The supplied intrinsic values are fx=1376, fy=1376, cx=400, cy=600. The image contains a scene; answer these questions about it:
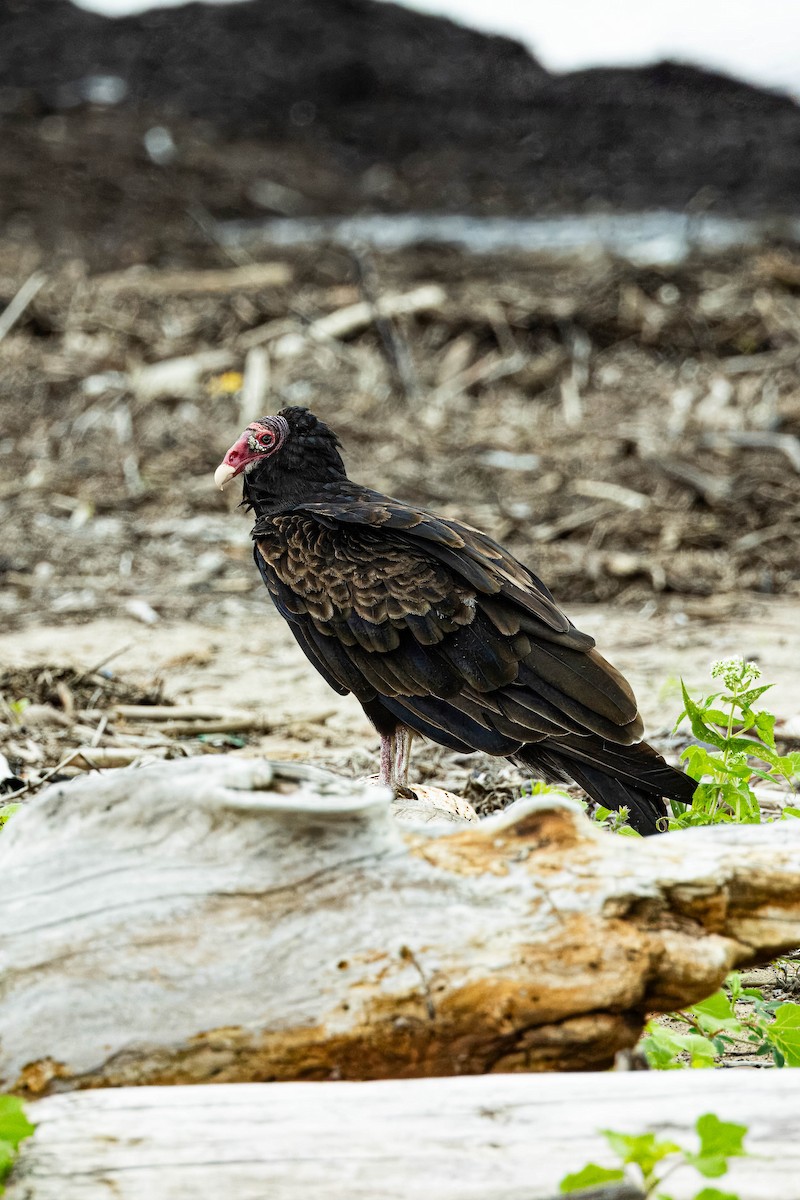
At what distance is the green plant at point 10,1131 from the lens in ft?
6.55

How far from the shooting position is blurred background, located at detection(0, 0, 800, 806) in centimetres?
680

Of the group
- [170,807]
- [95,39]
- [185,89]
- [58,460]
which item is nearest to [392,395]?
[58,460]

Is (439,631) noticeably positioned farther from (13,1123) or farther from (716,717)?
(13,1123)

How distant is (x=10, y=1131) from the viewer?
6.56 ft

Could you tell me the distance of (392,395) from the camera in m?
11.1

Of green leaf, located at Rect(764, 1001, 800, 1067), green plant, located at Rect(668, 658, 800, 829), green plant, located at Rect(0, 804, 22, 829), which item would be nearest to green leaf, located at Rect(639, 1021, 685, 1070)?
green leaf, located at Rect(764, 1001, 800, 1067)

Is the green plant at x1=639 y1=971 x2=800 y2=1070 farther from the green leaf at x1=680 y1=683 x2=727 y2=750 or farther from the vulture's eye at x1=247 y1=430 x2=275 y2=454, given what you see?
the vulture's eye at x1=247 y1=430 x2=275 y2=454

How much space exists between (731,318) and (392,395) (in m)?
3.02

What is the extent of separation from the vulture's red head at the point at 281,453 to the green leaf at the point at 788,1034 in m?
2.75

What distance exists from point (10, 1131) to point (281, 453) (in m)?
3.22

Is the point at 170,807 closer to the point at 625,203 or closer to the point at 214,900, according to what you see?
the point at 214,900

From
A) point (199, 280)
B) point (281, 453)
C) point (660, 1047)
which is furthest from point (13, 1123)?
point (199, 280)

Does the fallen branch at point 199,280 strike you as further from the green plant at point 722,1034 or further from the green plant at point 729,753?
the green plant at point 722,1034

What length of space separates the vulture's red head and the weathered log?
3036 mm
